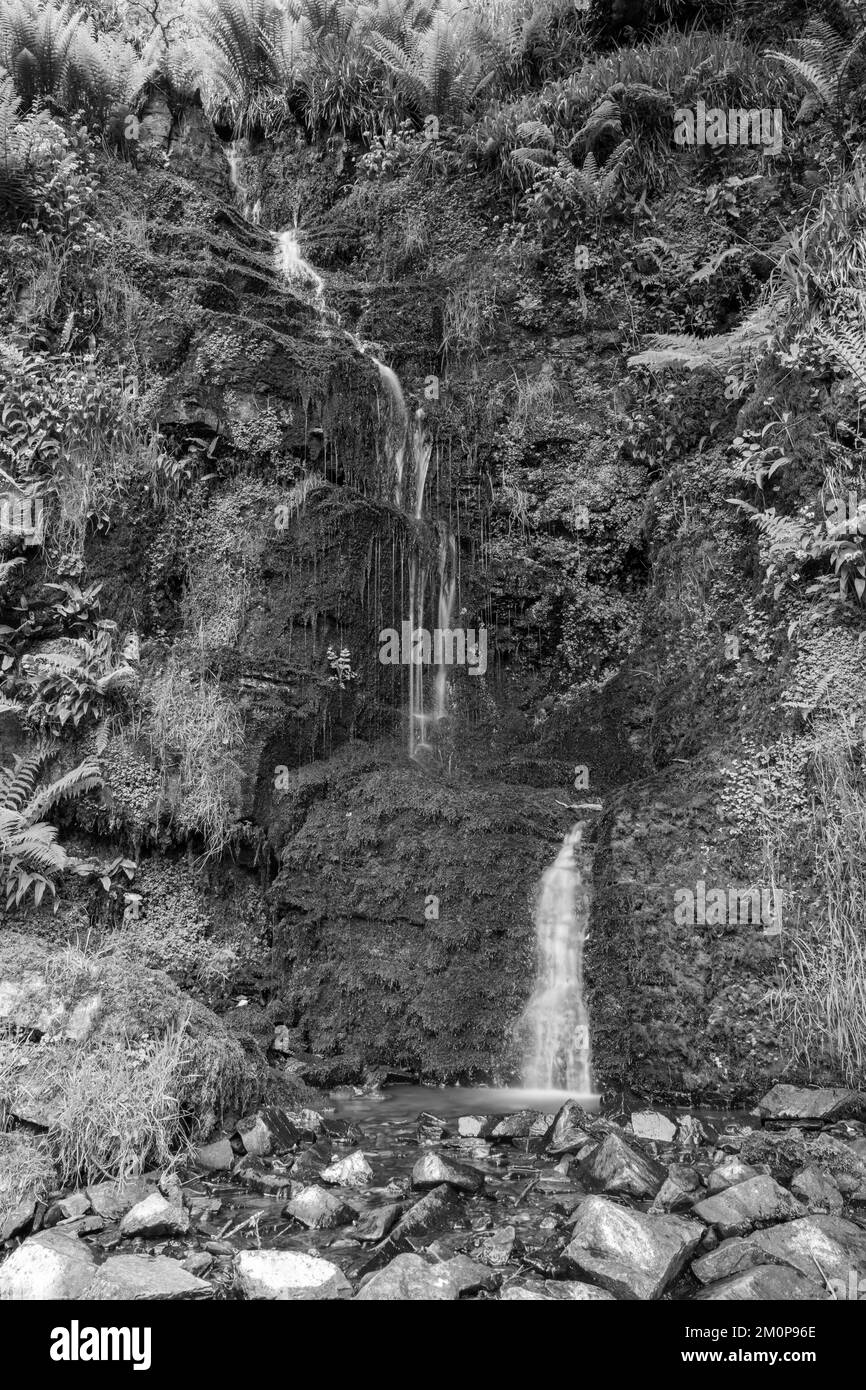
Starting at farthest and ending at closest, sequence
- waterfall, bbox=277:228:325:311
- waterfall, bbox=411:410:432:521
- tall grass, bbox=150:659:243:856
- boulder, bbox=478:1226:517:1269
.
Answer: waterfall, bbox=277:228:325:311 < waterfall, bbox=411:410:432:521 < tall grass, bbox=150:659:243:856 < boulder, bbox=478:1226:517:1269

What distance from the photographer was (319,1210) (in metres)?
4.34

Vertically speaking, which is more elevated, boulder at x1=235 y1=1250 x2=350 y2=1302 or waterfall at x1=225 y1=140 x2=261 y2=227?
waterfall at x1=225 y1=140 x2=261 y2=227

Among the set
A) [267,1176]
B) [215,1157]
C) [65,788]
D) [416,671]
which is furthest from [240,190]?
→ [267,1176]

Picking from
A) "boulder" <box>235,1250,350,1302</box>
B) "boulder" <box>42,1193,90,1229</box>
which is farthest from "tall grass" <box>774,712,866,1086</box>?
"boulder" <box>42,1193,90,1229</box>

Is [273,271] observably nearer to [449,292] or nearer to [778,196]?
[449,292]

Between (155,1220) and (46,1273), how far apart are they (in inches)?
23.8

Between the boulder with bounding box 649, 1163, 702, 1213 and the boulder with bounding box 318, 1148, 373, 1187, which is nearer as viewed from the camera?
the boulder with bounding box 649, 1163, 702, 1213

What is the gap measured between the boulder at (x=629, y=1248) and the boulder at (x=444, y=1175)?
2.30ft

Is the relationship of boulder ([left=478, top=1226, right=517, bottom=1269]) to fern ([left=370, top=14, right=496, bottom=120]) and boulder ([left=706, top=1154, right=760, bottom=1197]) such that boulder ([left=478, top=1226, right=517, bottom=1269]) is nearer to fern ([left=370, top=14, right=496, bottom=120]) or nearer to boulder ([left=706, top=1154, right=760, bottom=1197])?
boulder ([left=706, top=1154, right=760, bottom=1197])

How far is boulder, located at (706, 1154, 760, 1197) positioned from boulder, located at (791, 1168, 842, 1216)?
20cm

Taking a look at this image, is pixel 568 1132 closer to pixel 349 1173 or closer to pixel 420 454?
pixel 349 1173

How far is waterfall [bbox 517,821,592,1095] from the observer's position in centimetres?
653

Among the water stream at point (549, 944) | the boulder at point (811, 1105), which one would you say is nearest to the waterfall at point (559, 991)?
the water stream at point (549, 944)

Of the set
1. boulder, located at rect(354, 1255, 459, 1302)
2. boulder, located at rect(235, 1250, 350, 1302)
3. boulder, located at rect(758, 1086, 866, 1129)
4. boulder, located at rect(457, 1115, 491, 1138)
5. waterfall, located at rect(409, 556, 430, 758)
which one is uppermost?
waterfall, located at rect(409, 556, 430, 758)
